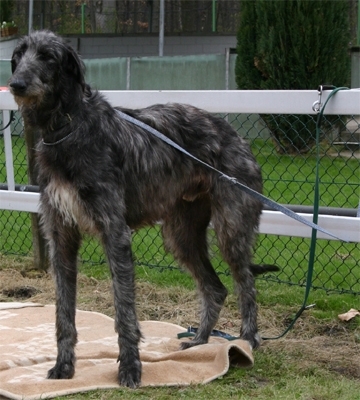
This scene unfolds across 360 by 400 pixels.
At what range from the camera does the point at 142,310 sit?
Answer: 676cm

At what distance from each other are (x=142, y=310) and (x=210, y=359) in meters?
1.58

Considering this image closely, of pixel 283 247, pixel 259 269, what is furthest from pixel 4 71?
pixel 259 269

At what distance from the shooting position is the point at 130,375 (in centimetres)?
479

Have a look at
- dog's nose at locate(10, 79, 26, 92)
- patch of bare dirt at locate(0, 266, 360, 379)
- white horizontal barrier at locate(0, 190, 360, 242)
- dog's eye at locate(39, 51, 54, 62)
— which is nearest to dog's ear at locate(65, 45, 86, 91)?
dog's eye at locate(39, 51, 54, 62)

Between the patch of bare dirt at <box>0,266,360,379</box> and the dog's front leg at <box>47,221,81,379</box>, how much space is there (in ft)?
4.66

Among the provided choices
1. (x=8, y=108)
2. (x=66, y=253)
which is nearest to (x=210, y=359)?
(x=66, y=253)

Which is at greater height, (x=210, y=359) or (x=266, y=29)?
(x=266, y=29)

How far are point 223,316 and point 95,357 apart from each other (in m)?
1.56

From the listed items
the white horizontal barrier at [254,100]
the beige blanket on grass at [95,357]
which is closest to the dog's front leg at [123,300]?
the beige blanket on grass at [95,357]

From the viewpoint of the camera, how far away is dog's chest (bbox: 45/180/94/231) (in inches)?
188

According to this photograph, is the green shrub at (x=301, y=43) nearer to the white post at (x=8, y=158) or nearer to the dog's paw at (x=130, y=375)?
the white post at (x=8, y=158)

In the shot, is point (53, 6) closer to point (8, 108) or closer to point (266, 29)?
point (266, 29)

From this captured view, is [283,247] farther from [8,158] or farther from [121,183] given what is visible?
[121,183]

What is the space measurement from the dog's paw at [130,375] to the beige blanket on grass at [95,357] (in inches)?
2.1
